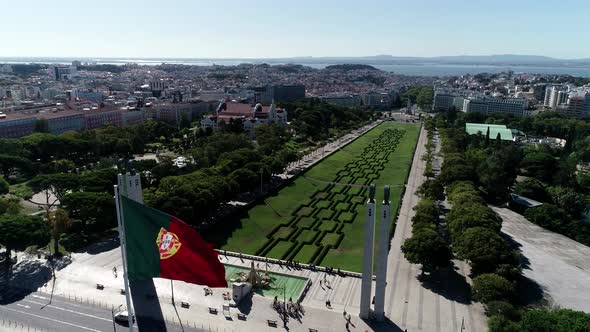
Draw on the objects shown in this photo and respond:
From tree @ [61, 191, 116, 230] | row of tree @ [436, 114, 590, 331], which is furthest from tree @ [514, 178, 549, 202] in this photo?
tree @ [61, 191, 116, 230]

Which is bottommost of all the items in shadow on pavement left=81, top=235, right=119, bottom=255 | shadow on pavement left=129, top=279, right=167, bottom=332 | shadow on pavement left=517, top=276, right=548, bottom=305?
shadow on pavement left=517, top=276, right=548, bottom=305

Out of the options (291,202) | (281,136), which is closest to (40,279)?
(291,202)

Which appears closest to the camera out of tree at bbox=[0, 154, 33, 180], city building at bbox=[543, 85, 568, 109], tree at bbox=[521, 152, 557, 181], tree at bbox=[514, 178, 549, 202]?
tree at bbox=[514, 178, 549, 202]

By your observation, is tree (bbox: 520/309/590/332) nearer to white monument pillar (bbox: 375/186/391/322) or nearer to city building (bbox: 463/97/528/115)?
white monument pillar (bbox: 375/186/391/322)

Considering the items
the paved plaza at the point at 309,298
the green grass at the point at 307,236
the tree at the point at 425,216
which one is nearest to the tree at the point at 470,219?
the tree at the point at 425,216

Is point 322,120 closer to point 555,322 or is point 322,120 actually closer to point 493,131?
point 493,131

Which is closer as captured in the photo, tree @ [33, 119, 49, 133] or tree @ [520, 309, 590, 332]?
tree @ [520, 309, 590, 332]
